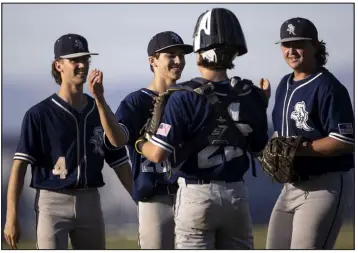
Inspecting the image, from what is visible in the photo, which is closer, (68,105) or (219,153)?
(219,153)

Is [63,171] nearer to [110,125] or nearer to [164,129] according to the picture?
[110,125]

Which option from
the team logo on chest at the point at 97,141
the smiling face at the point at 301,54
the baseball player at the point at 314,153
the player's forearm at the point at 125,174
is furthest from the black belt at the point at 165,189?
the smiling face at the point at 301,54

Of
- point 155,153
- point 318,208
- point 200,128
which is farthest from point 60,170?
point 318,208

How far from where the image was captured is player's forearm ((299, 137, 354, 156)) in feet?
19.9

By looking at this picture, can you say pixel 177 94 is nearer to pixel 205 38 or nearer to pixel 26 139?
pixel 205 38

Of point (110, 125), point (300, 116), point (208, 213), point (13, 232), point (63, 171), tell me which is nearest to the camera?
point (208, 213)

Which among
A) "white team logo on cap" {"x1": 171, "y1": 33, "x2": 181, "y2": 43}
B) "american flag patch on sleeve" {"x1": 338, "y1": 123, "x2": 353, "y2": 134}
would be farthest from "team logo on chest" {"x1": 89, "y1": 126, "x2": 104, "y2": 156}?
"american flag patch on sleeve" {"x1": 338, "y1": 123, "x2": 353, "y2": 134}

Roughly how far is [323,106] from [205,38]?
46.7 inches

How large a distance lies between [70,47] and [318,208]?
240 cm

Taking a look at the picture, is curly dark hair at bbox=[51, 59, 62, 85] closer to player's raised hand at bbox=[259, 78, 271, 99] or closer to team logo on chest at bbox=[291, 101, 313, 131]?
player's raised hand at bbox=[259, 78, 271, 99]

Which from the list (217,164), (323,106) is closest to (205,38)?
(217,164)

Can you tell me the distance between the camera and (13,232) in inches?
254

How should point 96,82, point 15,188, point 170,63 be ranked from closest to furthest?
point 96,82 → point 15,188 → point 170,63

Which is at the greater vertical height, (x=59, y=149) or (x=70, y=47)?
(x=70, y=47)
